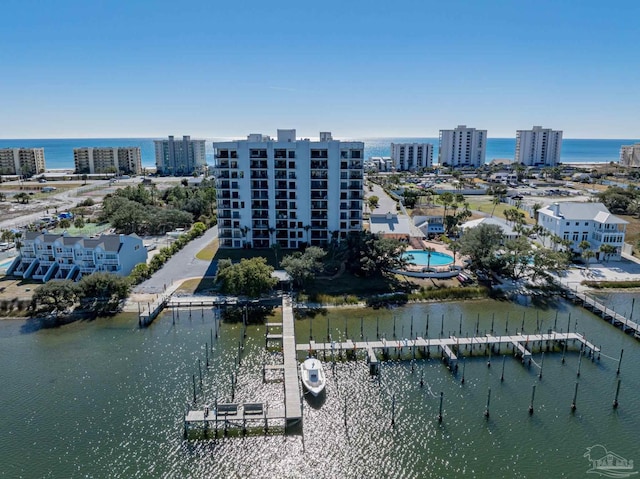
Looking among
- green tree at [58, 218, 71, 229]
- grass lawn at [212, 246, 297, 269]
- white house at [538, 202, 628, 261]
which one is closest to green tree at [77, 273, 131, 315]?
grass lawn at [212, 246, 297, 269]

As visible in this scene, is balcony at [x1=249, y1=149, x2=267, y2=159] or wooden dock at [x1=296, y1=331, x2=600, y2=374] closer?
wooden dock at [x1=296, y1=331, x2=600, y2=374]

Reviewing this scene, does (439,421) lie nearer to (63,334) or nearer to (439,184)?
(63,334)

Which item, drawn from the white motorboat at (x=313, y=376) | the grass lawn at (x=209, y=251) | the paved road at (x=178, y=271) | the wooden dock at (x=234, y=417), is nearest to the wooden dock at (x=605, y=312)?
the white motorboat at (x=313, y=376)

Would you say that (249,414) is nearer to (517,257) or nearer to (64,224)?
(517,257)

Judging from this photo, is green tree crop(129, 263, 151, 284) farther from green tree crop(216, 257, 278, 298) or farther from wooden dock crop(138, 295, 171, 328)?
green tree crop(216, 257, 278, 298)

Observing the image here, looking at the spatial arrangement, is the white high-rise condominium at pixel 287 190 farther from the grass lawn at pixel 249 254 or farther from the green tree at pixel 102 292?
the green tree at pixel 102 292
